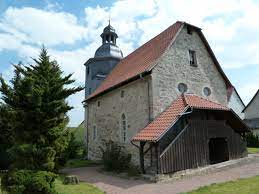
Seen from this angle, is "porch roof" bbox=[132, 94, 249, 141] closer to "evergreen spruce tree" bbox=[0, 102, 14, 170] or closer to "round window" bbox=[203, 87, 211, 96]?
"round window" bbox=[203, 87, 211, 96]

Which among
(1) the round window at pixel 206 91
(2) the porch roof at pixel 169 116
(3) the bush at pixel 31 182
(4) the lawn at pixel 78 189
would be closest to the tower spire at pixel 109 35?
(1) the round window at pixel 206 91

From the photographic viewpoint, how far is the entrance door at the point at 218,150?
1571 centimetres

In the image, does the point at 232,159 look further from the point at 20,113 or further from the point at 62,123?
the point at 20,113

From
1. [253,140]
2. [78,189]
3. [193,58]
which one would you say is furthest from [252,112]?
[78,189]

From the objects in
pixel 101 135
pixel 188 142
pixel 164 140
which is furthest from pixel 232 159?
pixel 101 135

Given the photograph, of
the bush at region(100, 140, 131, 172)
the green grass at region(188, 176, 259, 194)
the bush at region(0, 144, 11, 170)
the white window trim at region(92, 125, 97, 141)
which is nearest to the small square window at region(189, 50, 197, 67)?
the bush at region(100, 140, 131, 172)

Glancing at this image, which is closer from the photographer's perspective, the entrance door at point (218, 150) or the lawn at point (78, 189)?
the lawn at point (78, 189)

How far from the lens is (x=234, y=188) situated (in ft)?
30.7

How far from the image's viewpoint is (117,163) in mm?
15555

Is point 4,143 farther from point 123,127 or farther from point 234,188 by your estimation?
point 234,188

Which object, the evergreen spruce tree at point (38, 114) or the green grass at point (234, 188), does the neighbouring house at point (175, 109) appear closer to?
the green grass at point (234, 188)

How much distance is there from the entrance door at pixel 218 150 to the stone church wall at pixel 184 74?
292 centimetres

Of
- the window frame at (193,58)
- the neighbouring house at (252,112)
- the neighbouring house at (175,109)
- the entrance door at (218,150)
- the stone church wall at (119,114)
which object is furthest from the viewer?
the neighbouring house at (252,112)

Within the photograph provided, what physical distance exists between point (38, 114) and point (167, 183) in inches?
243
